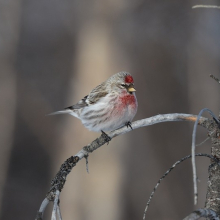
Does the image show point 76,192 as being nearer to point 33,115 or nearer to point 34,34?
point 33,115

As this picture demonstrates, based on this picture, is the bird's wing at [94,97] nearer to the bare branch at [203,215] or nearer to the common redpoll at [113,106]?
the common redpoll at [113,106]

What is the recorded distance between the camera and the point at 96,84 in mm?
6684

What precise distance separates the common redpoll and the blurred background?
362cm

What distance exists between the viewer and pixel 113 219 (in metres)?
6.47

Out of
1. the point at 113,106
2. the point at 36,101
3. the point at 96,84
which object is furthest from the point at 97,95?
the point at 36,101

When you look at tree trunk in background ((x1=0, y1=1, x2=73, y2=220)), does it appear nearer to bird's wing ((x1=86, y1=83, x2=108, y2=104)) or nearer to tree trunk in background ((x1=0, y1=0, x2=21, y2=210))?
tree trunk in background ((x1=0, y1=0, x2=21, y2=210))

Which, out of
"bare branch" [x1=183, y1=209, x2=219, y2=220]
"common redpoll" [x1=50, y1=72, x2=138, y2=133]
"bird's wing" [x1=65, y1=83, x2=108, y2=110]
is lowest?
"bare branch" [x1=183, y1=209, x2=219, y2=220]

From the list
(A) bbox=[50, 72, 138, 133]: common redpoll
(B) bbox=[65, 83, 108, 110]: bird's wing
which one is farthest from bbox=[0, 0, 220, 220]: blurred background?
(A) bbox=[50, 72, 138, 133]: common redpoll

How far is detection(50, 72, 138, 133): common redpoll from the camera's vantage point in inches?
99.6

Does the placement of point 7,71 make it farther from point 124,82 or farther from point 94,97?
point 124,82

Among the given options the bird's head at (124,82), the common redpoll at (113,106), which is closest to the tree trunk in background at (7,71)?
the common redpoll at (113,106)

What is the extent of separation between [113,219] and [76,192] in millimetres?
657

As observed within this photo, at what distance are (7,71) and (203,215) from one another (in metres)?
6.84

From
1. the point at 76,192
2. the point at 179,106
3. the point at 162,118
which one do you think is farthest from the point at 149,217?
the point at 162,118
